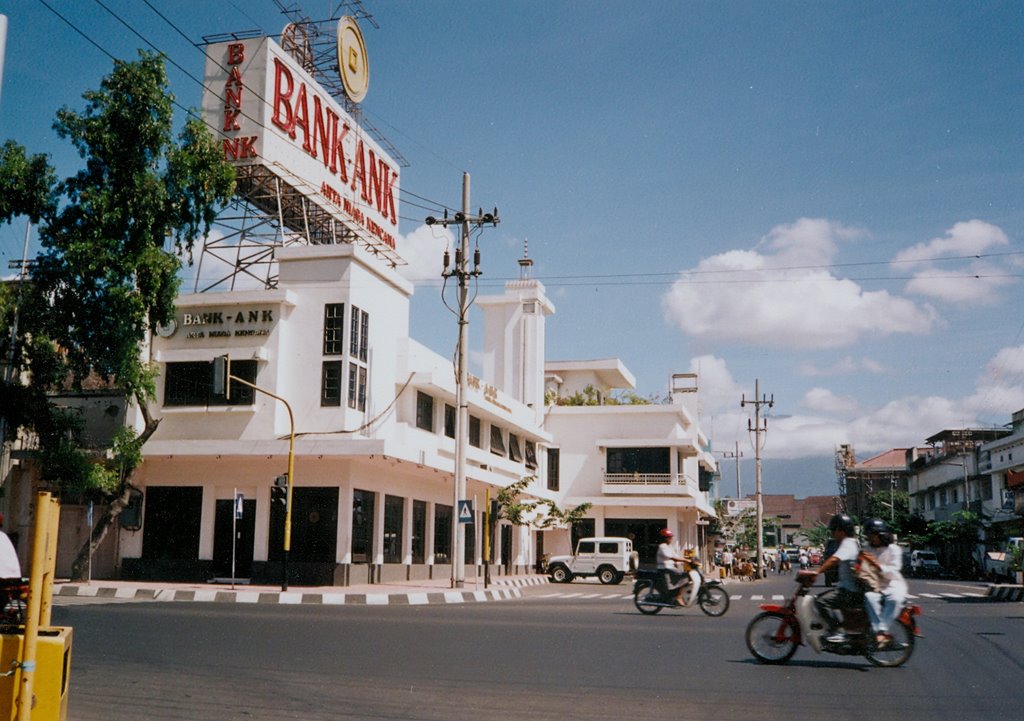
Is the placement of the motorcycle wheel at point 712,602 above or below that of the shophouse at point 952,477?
below

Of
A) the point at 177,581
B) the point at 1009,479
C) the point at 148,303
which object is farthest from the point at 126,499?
the point at 1009,479

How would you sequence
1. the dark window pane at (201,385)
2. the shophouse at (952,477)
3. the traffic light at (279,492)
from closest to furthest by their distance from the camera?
the traffic light at (279,492) < the dark window pane at (201,385) < the shophouse at (952,477)

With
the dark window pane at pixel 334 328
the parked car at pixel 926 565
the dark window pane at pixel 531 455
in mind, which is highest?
the dark window pane at pixel 334 328

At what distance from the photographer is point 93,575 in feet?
96.3

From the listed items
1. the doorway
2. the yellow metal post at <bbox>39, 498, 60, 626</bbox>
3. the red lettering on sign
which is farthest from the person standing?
the red lettering on sign

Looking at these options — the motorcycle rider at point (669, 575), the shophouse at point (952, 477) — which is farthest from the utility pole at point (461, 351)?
the shophouse at point (952, 477)

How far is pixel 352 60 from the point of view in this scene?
114 ft

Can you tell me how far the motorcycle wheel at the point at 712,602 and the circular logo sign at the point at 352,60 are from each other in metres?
22.7

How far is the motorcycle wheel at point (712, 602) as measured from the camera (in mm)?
18938

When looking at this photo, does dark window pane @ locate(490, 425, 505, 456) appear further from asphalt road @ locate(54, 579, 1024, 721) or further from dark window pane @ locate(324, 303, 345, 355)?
asphalt road @ locate(54, 579, 1024, 721)

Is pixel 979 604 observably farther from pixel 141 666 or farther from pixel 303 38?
pixel 303 38

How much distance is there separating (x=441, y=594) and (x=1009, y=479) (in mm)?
32060

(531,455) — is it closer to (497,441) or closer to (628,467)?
(628,467)

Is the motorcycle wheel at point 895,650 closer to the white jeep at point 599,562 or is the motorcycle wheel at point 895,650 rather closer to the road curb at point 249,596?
the road curb at point 249,596
